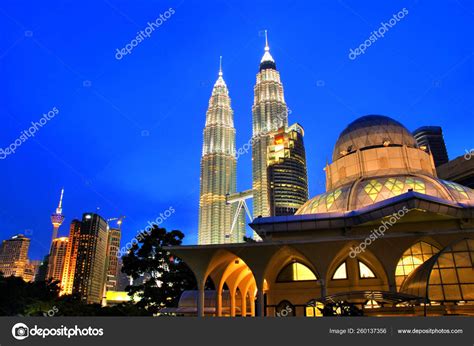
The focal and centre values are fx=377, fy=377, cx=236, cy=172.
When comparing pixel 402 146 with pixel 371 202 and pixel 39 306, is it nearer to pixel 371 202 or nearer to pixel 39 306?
pixel 371 202

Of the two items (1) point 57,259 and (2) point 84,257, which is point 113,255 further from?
(2) point 84,257

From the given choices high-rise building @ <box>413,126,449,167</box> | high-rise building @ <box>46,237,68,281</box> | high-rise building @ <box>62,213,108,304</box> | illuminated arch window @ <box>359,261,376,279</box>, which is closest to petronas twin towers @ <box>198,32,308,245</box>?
high-rise building @ <box>62,213,108,304</box>

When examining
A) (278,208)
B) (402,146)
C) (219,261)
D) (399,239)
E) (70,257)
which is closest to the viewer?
(399,239)

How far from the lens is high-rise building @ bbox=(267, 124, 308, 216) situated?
398 ft

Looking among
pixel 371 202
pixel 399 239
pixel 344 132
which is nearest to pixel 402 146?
pixel 344 132

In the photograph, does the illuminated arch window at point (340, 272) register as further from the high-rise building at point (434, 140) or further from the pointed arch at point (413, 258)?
the high-rise building at point (434, 140)

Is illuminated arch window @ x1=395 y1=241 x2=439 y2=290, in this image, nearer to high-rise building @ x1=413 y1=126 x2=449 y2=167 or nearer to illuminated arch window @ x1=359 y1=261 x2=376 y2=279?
illuminated arch window @ x1=359 y1=261 x2=376 y2=279

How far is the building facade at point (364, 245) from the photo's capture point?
22969mm

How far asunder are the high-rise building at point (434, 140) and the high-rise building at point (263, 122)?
217 ft

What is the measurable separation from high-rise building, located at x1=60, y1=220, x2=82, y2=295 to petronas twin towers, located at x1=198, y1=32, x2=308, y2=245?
44.9 m

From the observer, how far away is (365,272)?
27297mm

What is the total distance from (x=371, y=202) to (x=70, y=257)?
5005 inches

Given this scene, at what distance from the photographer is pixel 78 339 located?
360 inches

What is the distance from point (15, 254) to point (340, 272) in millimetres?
166201
